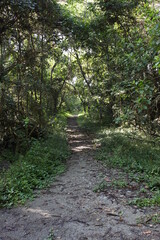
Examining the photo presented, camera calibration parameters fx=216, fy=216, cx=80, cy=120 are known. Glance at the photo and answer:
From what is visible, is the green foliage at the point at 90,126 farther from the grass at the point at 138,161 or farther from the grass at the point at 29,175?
the grass at the point at 29,175

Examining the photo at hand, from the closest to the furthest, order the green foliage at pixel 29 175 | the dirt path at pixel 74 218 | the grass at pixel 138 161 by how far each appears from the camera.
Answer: the dirt path at pixel 74 218, the green foliage at pixel 29 175, the grass at pixel 138 161

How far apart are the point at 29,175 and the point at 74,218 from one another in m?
2.06

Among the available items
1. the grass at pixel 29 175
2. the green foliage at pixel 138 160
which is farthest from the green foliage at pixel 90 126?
the grass at pixel 29 175

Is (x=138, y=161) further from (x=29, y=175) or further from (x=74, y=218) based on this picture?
(x=74, y=218)

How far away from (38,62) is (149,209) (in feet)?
23.7

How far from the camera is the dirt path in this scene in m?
3.21

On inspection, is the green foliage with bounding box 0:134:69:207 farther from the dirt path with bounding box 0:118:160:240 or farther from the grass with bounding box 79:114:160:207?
the grass with bounding box 79:114:160:207

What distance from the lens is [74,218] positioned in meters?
3.72

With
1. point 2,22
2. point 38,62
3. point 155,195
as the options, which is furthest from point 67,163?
point 2,22

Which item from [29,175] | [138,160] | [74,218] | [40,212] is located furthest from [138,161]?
[40,212]

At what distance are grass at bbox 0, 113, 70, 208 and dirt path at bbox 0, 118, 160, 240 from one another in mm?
283

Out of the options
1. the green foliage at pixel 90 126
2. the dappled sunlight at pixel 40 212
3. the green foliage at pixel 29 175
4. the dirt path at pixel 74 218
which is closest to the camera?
the dirt path at pixel 74 218

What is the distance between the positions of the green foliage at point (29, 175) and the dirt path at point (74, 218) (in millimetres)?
289

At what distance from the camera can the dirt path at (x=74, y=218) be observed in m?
3.21
